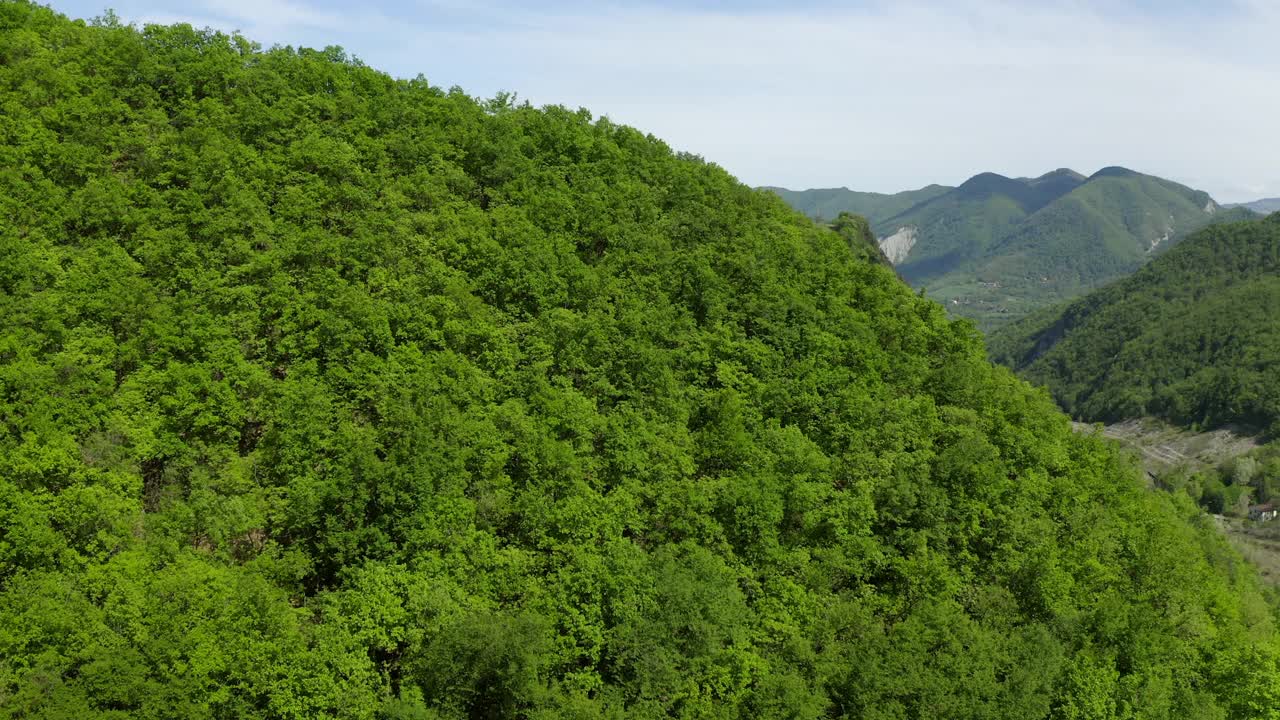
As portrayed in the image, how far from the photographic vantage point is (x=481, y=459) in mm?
53562

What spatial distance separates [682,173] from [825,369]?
31.6 m

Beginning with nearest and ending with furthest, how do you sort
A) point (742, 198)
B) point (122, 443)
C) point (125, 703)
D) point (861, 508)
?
point (125, 703)
point (122, 443)
point (861, 508)
point (742, 198)

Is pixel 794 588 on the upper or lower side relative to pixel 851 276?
lower

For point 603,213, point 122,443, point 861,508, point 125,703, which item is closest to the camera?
point 125,703

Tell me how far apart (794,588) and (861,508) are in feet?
28.8

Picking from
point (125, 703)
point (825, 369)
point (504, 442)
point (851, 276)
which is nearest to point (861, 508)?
point (825, 369)

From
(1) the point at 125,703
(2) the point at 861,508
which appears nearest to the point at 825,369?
(2) the point at 861,508

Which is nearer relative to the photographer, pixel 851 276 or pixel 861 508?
pixel 861 508

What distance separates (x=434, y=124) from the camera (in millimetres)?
84125

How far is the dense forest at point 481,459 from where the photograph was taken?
43.4 m

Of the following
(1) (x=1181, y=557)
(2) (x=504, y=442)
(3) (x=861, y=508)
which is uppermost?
(2) (x=504, y=442)

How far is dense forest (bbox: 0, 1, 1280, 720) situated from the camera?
43438 millimetres

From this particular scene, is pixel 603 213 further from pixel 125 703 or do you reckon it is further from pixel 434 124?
pixel 125 703

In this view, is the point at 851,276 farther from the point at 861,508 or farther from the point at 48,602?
the point at 48,602
